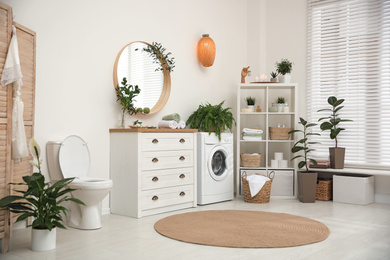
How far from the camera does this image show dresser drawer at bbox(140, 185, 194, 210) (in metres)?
3.90

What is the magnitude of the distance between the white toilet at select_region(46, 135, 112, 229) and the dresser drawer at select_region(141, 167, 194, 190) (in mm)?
536

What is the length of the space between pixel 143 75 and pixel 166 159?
3.35 feet

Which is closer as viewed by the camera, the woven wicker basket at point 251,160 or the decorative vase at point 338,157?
the decorative vase at point 338,157

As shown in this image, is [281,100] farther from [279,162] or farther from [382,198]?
[382,198]

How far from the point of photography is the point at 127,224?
3.57 metres

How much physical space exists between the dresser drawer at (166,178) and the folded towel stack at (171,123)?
468 mm

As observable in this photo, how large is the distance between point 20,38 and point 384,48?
13.7 feet

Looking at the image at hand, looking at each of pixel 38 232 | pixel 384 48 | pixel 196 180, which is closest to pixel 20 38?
pixel 38 232

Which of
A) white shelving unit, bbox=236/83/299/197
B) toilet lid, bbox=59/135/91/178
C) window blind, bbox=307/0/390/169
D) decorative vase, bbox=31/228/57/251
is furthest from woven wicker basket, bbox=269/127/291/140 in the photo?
decorative vase, bbox=31/228/57/251

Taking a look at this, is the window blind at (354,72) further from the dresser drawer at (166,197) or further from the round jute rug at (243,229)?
the dresser drawer at (166,197)

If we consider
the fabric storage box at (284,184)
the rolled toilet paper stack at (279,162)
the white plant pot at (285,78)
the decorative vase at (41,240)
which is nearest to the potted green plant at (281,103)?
the white plant pot at (285,78)


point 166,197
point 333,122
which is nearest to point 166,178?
point 166,197

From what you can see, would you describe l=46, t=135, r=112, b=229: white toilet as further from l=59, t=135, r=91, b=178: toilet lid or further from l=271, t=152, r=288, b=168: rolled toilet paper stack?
l=271, t=152, r=288, b=168: rolled toilet paper stack

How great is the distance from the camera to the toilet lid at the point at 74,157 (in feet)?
11.9
